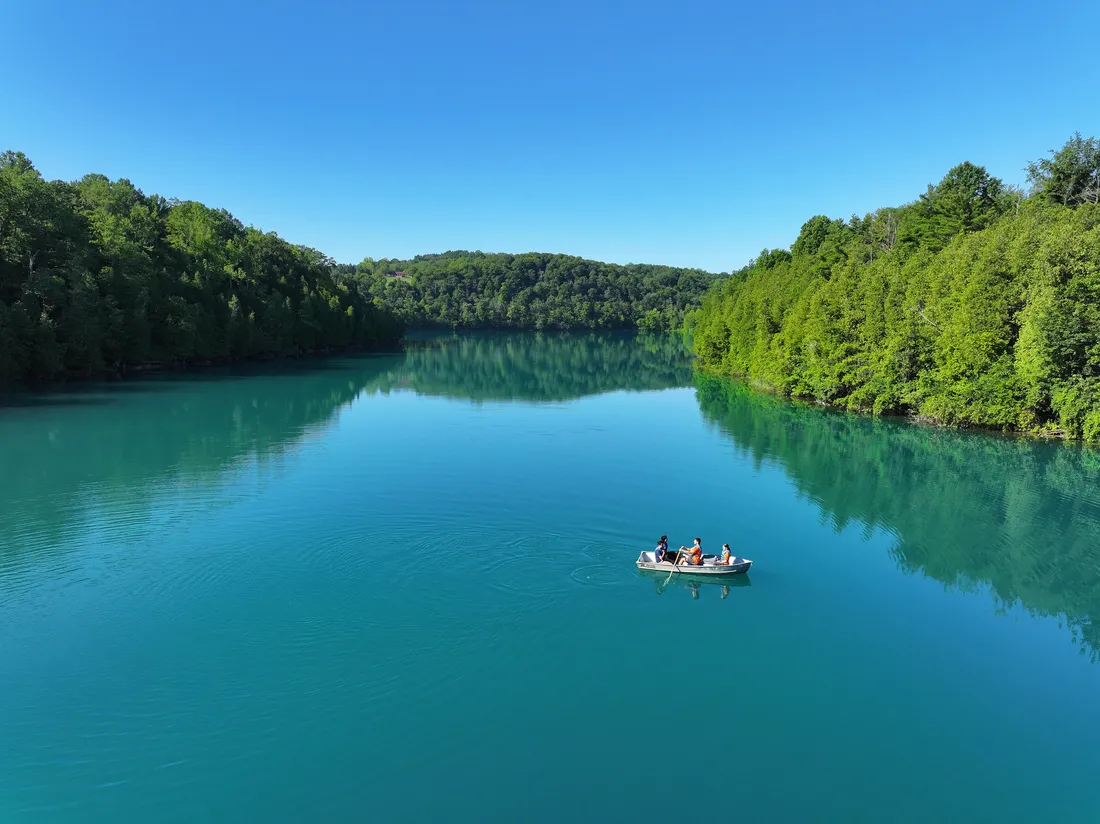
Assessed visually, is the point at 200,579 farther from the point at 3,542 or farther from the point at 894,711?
the point at 894,711

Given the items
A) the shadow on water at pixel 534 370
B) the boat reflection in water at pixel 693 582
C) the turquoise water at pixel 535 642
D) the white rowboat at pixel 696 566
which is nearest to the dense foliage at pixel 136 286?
the shadow on water at pixel 534 370

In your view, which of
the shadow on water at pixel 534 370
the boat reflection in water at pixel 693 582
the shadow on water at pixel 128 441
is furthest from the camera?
the shadow on water at pixel 534 370

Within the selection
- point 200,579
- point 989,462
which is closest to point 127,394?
point 200,579

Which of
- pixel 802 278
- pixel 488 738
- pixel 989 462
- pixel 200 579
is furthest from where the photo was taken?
pixel 802 278

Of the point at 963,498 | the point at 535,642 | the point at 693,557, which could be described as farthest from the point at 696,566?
the point at 963,498

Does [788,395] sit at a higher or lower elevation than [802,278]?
lower

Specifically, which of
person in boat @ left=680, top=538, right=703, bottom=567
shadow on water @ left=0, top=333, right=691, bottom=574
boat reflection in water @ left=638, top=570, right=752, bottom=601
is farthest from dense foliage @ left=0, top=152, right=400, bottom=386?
person in boat @ left=680, top=538, right=703, bottom=567

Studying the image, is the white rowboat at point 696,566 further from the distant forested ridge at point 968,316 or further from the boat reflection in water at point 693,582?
the distant forested ridge at point 968,316
